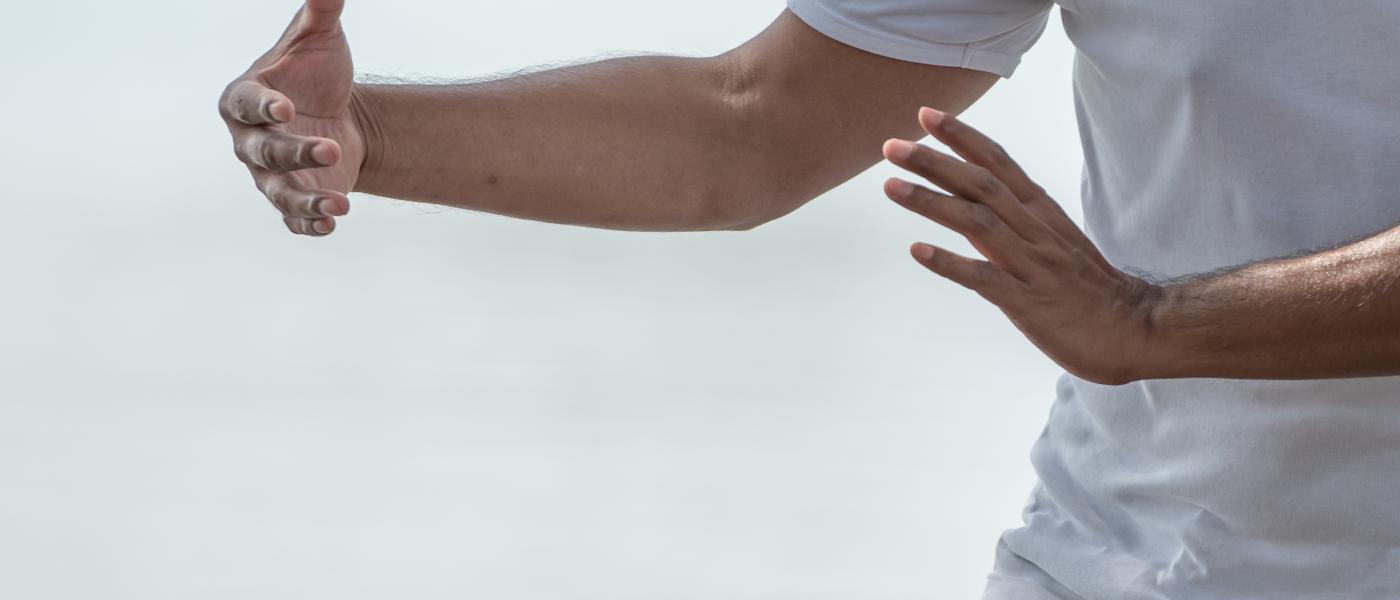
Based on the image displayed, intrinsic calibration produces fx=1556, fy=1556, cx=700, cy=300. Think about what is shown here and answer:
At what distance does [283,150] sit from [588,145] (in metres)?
0.39

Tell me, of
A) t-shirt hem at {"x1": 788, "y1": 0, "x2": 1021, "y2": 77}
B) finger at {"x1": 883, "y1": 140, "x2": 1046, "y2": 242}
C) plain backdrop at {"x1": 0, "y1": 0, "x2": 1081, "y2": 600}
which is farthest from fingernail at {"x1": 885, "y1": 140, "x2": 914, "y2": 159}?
plain backdrop at {"x1": 0, "y1": 0, "x2": 1081, "y2": 600}

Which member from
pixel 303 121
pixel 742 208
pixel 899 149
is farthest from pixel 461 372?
pixel 899 149

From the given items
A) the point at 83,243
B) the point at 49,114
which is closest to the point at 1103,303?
the point at 83,243

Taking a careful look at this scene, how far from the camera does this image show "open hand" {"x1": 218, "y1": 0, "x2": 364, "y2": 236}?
1.09 meters

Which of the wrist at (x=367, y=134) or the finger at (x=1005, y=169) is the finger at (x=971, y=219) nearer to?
the finger at (x=1005, y=169)

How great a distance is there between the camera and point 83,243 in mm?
4258

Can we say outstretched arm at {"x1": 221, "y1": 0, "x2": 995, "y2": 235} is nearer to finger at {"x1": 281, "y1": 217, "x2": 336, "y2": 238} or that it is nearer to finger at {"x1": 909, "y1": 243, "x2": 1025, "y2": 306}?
finger at {"x1": 281, "y1": 217, "x2": 336, "y2": 238}

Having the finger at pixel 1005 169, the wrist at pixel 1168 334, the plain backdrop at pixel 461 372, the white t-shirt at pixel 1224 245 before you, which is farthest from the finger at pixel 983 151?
the plain backdrop at pixel 461 372

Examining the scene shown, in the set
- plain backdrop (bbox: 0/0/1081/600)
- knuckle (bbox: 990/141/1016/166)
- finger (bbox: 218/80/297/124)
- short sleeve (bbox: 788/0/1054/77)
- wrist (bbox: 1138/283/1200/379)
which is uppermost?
plain backdrop (bbox: 0/0/1081/600)

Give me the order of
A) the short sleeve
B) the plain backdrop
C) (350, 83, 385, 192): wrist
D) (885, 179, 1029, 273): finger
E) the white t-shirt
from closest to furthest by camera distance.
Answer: (885, 179, 1029, 273): finger
the white t-shirt
(350, 83, 385, 192): wrist
the short sleeve
the plain backdrop

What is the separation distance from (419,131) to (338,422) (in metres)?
2.39

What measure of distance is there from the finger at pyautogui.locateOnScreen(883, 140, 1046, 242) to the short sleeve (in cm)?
42

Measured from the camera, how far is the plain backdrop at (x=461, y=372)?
323cm

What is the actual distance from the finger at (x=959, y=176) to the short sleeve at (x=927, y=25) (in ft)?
1.37
